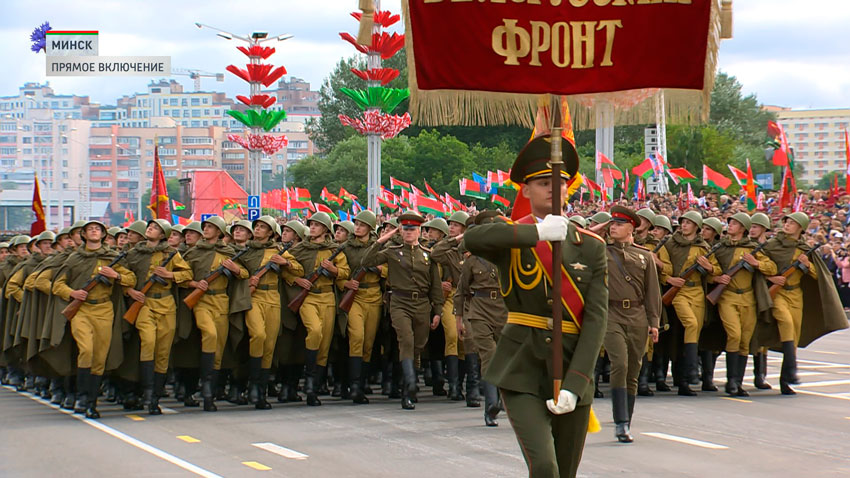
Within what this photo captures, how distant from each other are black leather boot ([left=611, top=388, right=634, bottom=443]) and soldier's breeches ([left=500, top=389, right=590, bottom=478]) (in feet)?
15.8

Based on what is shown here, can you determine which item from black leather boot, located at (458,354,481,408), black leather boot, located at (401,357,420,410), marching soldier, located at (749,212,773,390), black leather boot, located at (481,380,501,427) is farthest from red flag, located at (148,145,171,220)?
→ black leather boot, located at (481,380,501,427)

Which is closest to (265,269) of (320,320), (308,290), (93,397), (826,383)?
(308,290)

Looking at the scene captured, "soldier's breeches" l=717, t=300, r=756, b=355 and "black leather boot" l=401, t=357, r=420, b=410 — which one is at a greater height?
"soldier's breeches" l=717, t=300, r=756, b=355

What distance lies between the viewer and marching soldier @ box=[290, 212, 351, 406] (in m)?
14.3

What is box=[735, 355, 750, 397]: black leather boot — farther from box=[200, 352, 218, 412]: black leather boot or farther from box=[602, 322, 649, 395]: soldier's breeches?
box=[200, 352, 218, 412]: black leather boot

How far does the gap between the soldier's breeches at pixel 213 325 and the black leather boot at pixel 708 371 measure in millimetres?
5818

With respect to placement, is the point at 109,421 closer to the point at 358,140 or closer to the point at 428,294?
the point at 428,294

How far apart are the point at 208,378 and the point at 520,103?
779cm

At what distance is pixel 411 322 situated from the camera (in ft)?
46.2

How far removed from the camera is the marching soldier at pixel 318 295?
14.3 metres

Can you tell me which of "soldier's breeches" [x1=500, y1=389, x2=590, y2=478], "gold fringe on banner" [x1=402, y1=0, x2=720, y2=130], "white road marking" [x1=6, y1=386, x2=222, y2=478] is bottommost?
"white road marking" [x1=6, y1=386, x2=222, y2=478]

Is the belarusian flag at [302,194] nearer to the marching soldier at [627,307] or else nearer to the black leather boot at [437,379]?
the black leather boot at [437,379]

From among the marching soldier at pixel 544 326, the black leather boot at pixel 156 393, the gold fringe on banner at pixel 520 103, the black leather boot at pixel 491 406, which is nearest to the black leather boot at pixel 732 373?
the black leather boot at pixel 491 406

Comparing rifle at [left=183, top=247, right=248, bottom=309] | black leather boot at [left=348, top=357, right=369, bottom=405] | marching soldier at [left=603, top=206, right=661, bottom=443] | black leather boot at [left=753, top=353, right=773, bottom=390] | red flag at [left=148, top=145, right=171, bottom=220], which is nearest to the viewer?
marching soldier at [left=603, top=206, right=661, bottom=443]
